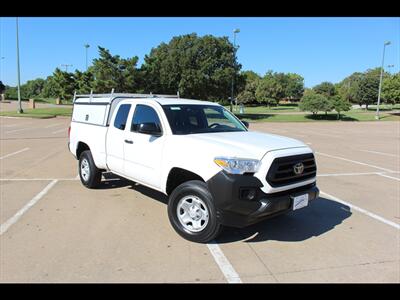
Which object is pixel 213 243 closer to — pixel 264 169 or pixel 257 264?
pixel 257 264

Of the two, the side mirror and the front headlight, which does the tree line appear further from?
the front headlight

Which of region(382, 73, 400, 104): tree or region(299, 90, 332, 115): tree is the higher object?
region(382, 73, 400, 104): tree

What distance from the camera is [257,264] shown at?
389cm

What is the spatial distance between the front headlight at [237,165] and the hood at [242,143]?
0.06 m

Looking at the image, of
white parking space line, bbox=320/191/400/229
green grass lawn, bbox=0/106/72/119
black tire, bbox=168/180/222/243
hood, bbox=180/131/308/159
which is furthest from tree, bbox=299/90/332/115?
black tire, bbox=168/180/222/243

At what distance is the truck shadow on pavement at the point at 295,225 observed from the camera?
15.4ft

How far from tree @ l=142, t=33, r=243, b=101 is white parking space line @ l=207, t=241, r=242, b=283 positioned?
1217 inches

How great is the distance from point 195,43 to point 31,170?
32.9 meters

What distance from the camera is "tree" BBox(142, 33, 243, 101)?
36.0 m

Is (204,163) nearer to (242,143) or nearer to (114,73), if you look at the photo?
(242,143)

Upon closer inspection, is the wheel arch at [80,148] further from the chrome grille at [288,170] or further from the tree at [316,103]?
the tree at [316,103]

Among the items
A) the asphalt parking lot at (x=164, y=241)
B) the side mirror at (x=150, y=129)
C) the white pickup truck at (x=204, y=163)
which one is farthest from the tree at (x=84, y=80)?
the side mirror at (x=150, y=129)
